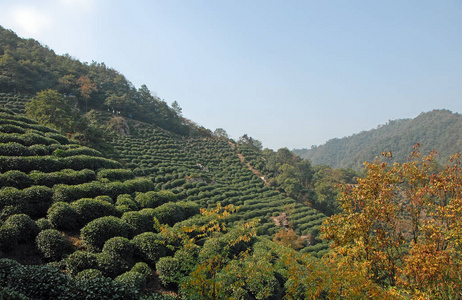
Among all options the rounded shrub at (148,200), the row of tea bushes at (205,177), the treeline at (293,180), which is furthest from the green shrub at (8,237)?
the treeline at (293,180)

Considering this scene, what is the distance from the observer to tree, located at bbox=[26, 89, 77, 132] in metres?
28.2

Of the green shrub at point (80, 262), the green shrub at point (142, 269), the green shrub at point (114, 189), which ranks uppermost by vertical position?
the green shrub at point (114, 189)

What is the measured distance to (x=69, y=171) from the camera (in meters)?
12.0

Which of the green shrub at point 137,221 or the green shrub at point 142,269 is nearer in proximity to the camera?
the green shrub at point 142,269

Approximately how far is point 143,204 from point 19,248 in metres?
4.88

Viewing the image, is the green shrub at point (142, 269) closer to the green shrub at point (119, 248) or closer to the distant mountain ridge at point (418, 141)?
the green shrub at point (119, 248)

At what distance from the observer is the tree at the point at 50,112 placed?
1110 inches

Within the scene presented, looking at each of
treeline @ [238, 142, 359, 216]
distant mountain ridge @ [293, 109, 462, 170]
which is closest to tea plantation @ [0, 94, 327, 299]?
treeline @ [238, 142, 359, 216]

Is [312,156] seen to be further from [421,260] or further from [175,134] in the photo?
[421,260]

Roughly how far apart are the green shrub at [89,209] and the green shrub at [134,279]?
3.37 m

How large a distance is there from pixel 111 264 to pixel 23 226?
2868mm

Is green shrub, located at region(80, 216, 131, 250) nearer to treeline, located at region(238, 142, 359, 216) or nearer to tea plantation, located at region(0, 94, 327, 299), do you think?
tea plantation, located at region(0, 94, 327, 299)

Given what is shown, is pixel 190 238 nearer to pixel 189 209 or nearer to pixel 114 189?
pixel 189 209

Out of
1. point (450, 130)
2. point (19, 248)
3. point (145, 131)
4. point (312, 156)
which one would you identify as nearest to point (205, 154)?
point (145, 131)
